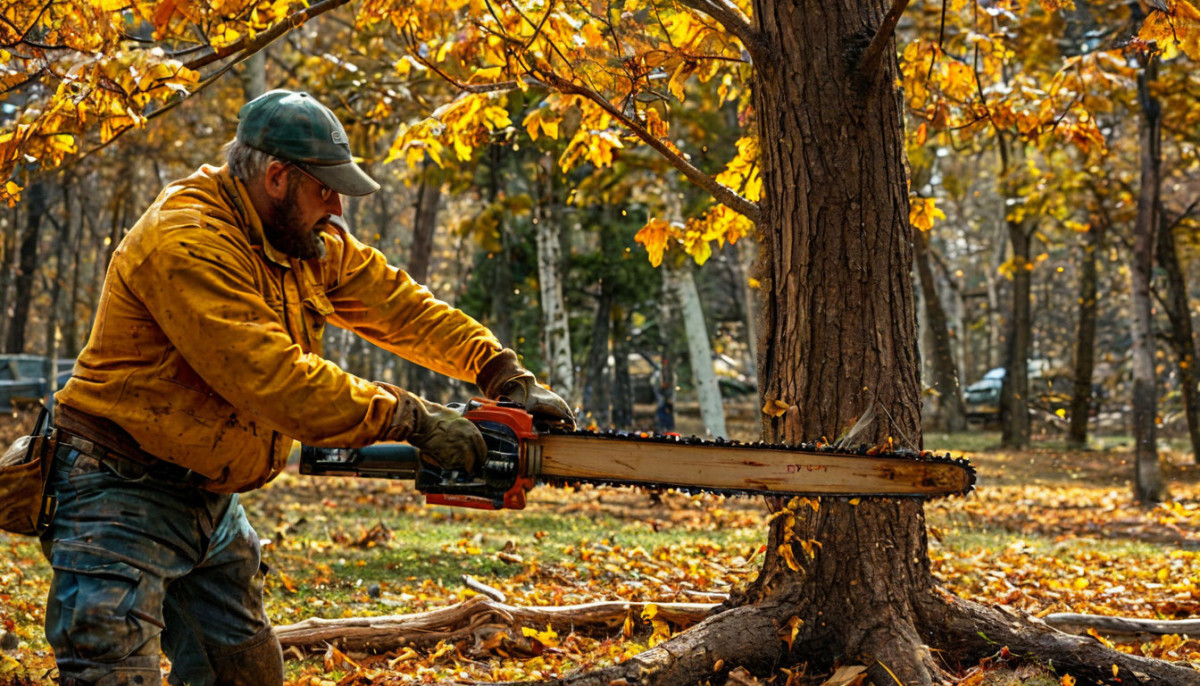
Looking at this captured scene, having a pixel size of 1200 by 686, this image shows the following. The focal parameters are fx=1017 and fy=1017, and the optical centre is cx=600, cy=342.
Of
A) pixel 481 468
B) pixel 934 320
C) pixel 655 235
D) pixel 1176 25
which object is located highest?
pixel 934 320

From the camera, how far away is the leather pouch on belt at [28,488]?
2889mm

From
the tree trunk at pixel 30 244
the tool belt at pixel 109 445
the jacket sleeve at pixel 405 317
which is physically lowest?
the tool belt at pixel 109 445

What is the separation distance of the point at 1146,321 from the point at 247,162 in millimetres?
11186

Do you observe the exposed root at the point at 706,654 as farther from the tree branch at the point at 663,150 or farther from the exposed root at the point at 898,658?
the tree branch at the point at 663,150

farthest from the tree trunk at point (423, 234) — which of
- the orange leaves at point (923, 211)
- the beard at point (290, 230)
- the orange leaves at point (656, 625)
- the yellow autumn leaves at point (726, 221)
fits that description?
the beard at point (290, 230)

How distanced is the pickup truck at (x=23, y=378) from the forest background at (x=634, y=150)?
1100 mm

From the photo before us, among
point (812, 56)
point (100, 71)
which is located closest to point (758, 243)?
point (812, 56)

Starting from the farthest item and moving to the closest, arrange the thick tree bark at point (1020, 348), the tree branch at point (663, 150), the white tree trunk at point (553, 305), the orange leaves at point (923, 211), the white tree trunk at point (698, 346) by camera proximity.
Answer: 1. the thick tree bark at point (1020, 348)
2. the white tree trunk at point (698, 346)
3. the white tree trunk at point (553, 305)
4. the orange leaves at point (923, 211)
5. the tree branch at point (663, 150)

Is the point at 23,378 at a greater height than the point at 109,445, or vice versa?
the point at 23,378

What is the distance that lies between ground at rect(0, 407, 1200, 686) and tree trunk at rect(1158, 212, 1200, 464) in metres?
4.13

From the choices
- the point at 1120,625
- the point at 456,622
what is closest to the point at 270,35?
the point at 456,622

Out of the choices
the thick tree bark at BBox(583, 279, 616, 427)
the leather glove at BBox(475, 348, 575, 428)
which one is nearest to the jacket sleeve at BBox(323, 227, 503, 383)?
the leather glove at BBox(475, 348, 575, 428)

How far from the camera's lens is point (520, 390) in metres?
3.38

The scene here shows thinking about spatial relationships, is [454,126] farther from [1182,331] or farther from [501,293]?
[1182,331]
